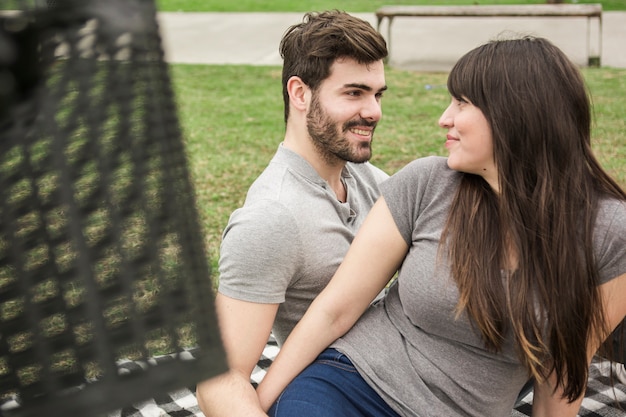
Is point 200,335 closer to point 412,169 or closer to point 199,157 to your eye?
point 412,169

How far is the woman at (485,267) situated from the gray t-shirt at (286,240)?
0.41 feet

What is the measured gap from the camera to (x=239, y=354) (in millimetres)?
2219

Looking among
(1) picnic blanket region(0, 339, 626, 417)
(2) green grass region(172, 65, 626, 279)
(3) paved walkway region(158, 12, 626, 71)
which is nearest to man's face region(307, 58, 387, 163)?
(1) picnic blanket region(0, 339, 626, 417)

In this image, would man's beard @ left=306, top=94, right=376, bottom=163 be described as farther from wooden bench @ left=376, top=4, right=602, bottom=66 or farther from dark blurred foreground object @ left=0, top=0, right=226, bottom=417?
wooden bench @ left=376, top=4, right=602, bottom=66

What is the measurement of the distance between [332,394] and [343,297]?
248 mm

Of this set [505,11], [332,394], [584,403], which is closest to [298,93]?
[332,394]

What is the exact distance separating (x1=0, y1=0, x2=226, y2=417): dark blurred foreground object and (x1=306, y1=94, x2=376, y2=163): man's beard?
6.49ft

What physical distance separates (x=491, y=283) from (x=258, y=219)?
620 millimetres

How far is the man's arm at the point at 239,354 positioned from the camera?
84.9 inches

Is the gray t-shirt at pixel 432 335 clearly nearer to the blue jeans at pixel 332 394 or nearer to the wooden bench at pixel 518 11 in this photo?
the blue jeans at pixel 332 394

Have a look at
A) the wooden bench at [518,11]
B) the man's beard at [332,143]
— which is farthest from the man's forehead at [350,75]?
the wooden bench at [518,11]

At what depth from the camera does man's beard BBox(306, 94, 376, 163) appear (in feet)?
8.43

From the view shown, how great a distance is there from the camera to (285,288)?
2.26 metres

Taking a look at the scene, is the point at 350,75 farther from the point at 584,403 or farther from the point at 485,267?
the point at 584,403
